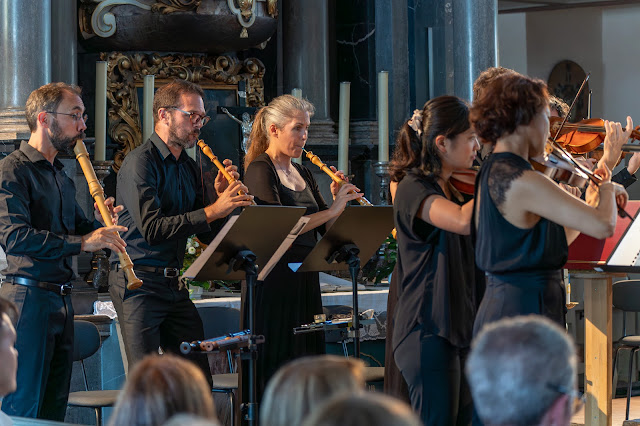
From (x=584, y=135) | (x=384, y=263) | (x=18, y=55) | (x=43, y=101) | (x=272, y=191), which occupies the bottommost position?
(x=384, y=263)

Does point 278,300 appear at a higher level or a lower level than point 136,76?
lower

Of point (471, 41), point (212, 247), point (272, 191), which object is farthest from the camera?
point (471, 41)

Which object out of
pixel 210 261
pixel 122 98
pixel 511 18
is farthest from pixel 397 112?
pixel 511 18

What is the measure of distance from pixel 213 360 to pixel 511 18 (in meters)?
7.98

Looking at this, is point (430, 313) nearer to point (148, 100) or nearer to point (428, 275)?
point (428, 275)

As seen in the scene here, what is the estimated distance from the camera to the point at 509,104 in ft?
10.6

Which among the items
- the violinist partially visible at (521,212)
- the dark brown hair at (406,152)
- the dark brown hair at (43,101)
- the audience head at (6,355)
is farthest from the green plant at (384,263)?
the audience head at (6,355)

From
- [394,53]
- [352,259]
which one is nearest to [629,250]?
[352,259]

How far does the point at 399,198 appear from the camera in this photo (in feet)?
12.0

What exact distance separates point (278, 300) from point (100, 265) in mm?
1892

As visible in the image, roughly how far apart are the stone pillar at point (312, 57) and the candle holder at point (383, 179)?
0.55 m

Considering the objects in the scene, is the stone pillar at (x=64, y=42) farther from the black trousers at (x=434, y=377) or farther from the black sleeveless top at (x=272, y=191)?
the black trousers at (x=434, y=377)

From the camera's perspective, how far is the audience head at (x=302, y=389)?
5.45 feet

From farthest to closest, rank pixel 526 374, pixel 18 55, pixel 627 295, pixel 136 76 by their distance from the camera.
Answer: pixel 136 76 → pixel 627 295 → pixel 18 55 → pixel 526 374
